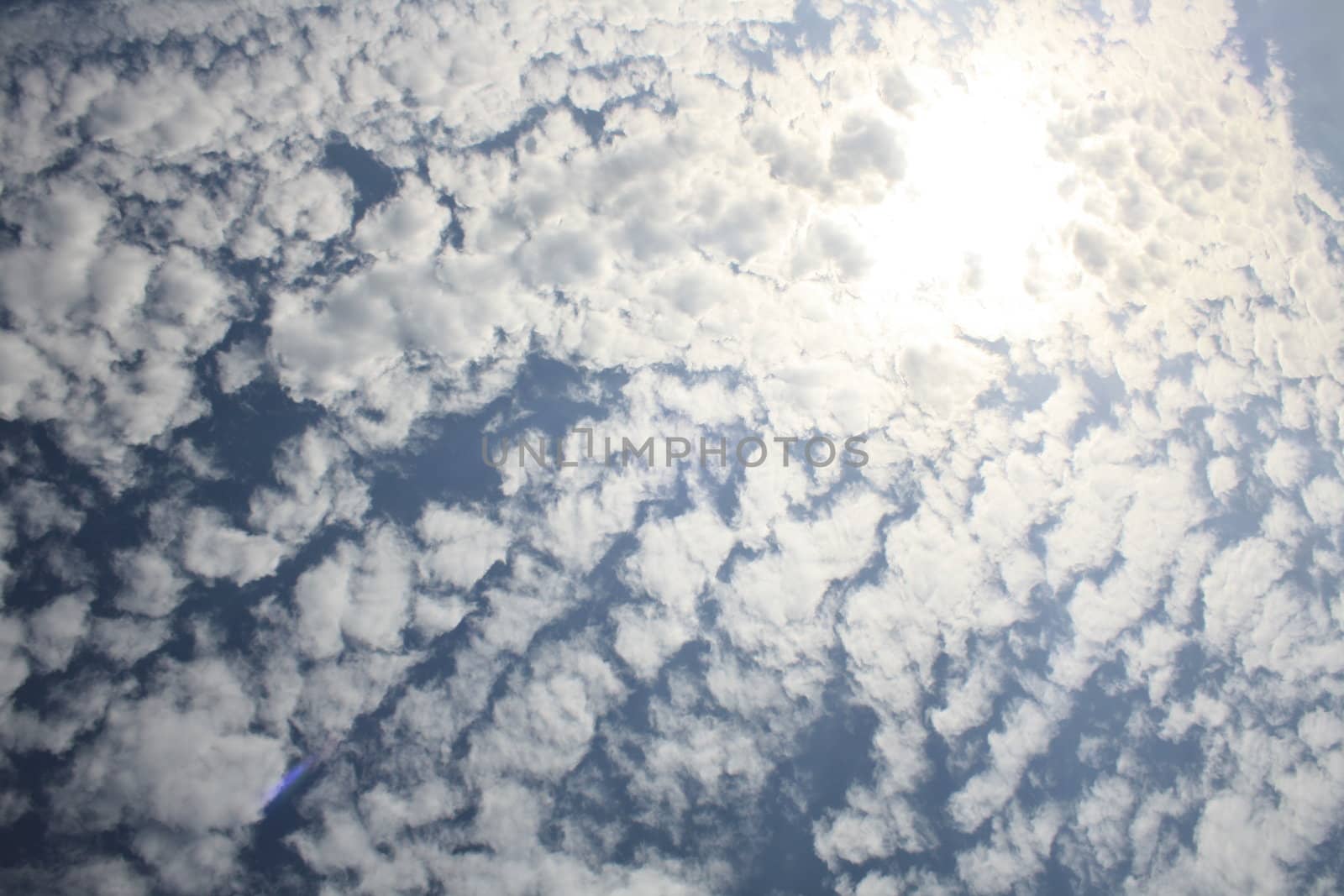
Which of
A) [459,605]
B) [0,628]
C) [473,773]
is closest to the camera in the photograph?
[0,628]

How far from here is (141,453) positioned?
875 centimetres

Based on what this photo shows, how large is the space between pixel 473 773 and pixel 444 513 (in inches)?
150

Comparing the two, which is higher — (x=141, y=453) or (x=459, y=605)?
(x=141, y=453)

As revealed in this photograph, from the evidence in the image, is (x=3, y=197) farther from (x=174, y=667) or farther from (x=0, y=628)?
(x=174, y=667)

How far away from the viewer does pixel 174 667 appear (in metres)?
8.32

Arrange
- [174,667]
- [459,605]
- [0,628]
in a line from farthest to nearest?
[459,605] < [174,667] < [0,628]

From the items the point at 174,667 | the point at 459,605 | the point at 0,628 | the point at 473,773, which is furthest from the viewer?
the point at 459,605

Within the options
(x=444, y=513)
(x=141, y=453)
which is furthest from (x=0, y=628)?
(x=444, y=513)

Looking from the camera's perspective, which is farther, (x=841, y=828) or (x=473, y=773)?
(x=841, y=828)

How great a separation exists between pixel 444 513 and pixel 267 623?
2.77m

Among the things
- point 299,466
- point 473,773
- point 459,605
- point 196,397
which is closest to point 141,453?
point 196,397

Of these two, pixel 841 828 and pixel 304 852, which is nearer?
pixel 304 852

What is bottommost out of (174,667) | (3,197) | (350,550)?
(174,667)

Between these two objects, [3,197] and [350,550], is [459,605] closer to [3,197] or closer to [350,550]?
[350,550]
